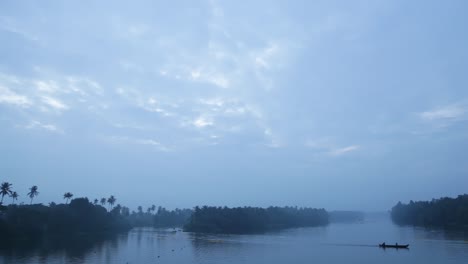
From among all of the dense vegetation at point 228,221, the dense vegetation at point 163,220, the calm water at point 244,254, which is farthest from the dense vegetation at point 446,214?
the dense vegetation at point 163,220

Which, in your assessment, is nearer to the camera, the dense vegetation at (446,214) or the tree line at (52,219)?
the tree line at (52,219)

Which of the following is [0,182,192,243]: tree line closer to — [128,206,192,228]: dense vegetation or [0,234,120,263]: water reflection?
[0,234,120,263]: water reflection

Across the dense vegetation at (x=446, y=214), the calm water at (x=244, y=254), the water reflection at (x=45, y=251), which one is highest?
the dense vegetation at (x=446, y=214)

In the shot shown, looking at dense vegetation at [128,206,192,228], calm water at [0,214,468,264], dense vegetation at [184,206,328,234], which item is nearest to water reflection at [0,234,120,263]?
calm water at [0,214,468,264]

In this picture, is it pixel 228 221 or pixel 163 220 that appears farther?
→ pixel 163 220

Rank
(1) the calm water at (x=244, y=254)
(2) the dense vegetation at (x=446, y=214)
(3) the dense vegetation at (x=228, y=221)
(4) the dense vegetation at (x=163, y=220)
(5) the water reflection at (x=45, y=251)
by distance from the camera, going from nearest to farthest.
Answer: (5) the water reflection at (x=45, y=251), (1) the calm water at (x=244, y=254), (2) the dense vegetation at (x=446, y=214), (3) the dense vegetation at (x=228, y=221), (4) the dense vegetation at (x=163, y=220)

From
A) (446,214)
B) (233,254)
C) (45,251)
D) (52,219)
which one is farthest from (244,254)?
(446,214)

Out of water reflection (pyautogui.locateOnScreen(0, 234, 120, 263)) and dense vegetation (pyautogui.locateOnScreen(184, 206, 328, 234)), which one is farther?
dense vegetation (pyautogui.locateOnScreen(184, 206, 328, 234))

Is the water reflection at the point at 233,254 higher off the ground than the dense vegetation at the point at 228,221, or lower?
lower

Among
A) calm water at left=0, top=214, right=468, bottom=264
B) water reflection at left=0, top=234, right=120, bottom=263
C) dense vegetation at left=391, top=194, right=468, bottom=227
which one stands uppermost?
dense vegetation at left=391, top=194, right=468, bottom=227

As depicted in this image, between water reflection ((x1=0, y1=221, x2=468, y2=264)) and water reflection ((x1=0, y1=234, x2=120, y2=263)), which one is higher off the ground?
water reflection ((x1=0, y1=234, x2=120, y2=263))

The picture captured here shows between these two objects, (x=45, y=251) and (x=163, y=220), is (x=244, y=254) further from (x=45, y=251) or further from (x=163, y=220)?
(x=163, y=220)

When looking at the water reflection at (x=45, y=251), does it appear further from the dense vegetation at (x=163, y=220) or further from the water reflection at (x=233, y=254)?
the dense vegetation at (x=163, y=220)

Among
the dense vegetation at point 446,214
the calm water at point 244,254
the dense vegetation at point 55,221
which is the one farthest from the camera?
the dense vegetation at point 446,214
